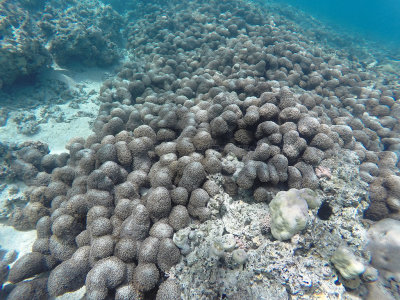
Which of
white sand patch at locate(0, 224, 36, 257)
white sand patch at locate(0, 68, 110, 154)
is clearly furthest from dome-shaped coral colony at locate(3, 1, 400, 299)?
white sand patch at locate(0, 68, 110, 154)

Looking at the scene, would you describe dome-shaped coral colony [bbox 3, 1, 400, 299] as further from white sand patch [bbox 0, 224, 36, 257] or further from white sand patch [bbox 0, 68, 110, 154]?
white sand patch [bbox 0, 68, 110, 154]

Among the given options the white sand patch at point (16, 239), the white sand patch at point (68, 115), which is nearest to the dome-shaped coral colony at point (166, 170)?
the white sand patch at point (16, 239)

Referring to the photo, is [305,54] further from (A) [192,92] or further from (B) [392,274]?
(B) [392,274]

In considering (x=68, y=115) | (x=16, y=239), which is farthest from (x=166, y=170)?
(x=68, y=115)

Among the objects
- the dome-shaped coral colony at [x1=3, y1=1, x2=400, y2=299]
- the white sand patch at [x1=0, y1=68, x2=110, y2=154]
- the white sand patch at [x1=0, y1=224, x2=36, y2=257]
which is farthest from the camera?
the white sand patch at [x1=0, y1=68, x2=110, y2=154]

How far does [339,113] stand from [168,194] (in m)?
6.39

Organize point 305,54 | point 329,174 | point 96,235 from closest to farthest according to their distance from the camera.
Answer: point 96,235 < point 329,174 < point 305,54

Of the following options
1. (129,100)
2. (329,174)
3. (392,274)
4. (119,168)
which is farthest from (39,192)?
(392,274)

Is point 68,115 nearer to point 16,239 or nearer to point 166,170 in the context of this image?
point 16,239

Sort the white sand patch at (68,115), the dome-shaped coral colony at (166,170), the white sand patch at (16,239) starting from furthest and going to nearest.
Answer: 1. the white sand patch at (68,115)
2. the white sand patch at (16,239)
3. the dome-shaped coral colony at (166,170)

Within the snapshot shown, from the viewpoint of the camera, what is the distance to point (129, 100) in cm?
712

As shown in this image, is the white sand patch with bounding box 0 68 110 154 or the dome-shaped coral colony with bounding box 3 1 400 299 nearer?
the dome-shaped coral colony with bounding box 3 1 400 299

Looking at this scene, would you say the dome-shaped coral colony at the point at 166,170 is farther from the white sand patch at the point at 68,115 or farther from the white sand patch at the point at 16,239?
the white sand patch at the point at 68,115

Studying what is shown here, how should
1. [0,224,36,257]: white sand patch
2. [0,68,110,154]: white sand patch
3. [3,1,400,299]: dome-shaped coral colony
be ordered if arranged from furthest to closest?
[0,68,110,154]: white sand patch → [0,224,36,257]: white sand patch → [3,1,400,299]: dome-shaped coral colony
